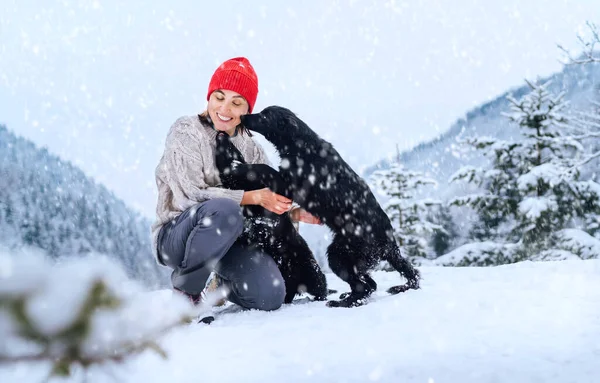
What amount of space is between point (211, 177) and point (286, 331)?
1364mm

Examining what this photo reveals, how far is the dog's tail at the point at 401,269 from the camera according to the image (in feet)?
10.1

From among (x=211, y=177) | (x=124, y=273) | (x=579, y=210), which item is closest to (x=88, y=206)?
(x=579, y=210)

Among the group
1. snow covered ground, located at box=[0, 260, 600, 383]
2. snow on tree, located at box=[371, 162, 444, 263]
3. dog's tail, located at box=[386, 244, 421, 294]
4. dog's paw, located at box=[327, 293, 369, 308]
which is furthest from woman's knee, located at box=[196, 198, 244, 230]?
snow on tree, located at box=[371, 162, 444, 263]

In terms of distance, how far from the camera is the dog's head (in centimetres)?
313

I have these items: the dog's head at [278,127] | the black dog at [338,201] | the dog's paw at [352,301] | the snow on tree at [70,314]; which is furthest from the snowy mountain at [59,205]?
the snow on tree at [70,314]

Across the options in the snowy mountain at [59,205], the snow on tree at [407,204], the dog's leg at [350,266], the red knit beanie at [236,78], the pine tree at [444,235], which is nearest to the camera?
the dog's leg at [350,266]

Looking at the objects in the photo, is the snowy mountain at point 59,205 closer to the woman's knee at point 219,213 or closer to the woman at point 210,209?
the woman at point 210,209

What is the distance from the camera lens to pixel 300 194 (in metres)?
2.95

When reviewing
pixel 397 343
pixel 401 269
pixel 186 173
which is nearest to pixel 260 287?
pixel 186 173

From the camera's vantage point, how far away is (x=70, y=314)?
0.52m

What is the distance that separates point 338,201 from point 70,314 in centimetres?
248

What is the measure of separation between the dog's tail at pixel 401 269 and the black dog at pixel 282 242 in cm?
48

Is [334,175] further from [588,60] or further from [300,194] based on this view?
[588,60]

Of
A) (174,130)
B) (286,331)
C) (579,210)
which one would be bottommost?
(579,210)
